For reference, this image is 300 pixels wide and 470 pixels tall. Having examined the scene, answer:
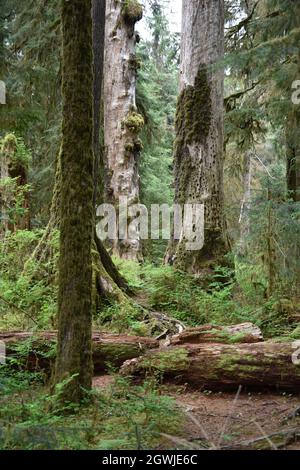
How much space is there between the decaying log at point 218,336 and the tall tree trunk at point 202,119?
346cm

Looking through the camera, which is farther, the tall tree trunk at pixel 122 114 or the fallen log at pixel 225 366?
the tall tree trunk at pixel 122 114

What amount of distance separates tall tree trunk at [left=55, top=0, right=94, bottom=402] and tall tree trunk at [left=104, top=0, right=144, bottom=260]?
920 centimetres

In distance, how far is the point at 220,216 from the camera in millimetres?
10117

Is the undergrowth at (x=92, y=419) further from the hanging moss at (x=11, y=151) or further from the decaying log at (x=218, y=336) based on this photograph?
the hanging moss at (x=11, y=151)

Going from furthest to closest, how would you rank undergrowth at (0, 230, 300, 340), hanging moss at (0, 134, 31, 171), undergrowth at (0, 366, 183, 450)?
1. hanging moss at (0, 134, 31, 171)
2. undergrowth at (0, 230, 300, 340)
3. undergrowth at (0, 366, 183, 450)

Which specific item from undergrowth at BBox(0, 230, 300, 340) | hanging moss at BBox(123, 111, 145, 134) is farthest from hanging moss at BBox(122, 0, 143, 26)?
undergrowth at BBox(0, 230, 300, 340)

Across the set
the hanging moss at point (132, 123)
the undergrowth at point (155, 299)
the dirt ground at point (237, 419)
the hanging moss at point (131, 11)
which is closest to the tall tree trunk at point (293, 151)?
the undergrowth at point (155, 299)

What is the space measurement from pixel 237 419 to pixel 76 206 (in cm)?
249

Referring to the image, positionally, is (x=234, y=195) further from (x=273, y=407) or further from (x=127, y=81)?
(x=273, y=407)

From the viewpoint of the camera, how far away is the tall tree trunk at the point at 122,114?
14.1 meters

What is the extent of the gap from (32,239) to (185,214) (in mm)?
2961

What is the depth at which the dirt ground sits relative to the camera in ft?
12.7

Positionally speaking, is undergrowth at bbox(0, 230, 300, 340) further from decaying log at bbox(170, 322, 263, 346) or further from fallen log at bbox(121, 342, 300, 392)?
fallen log at bbox(121, 342, 300, 392)
